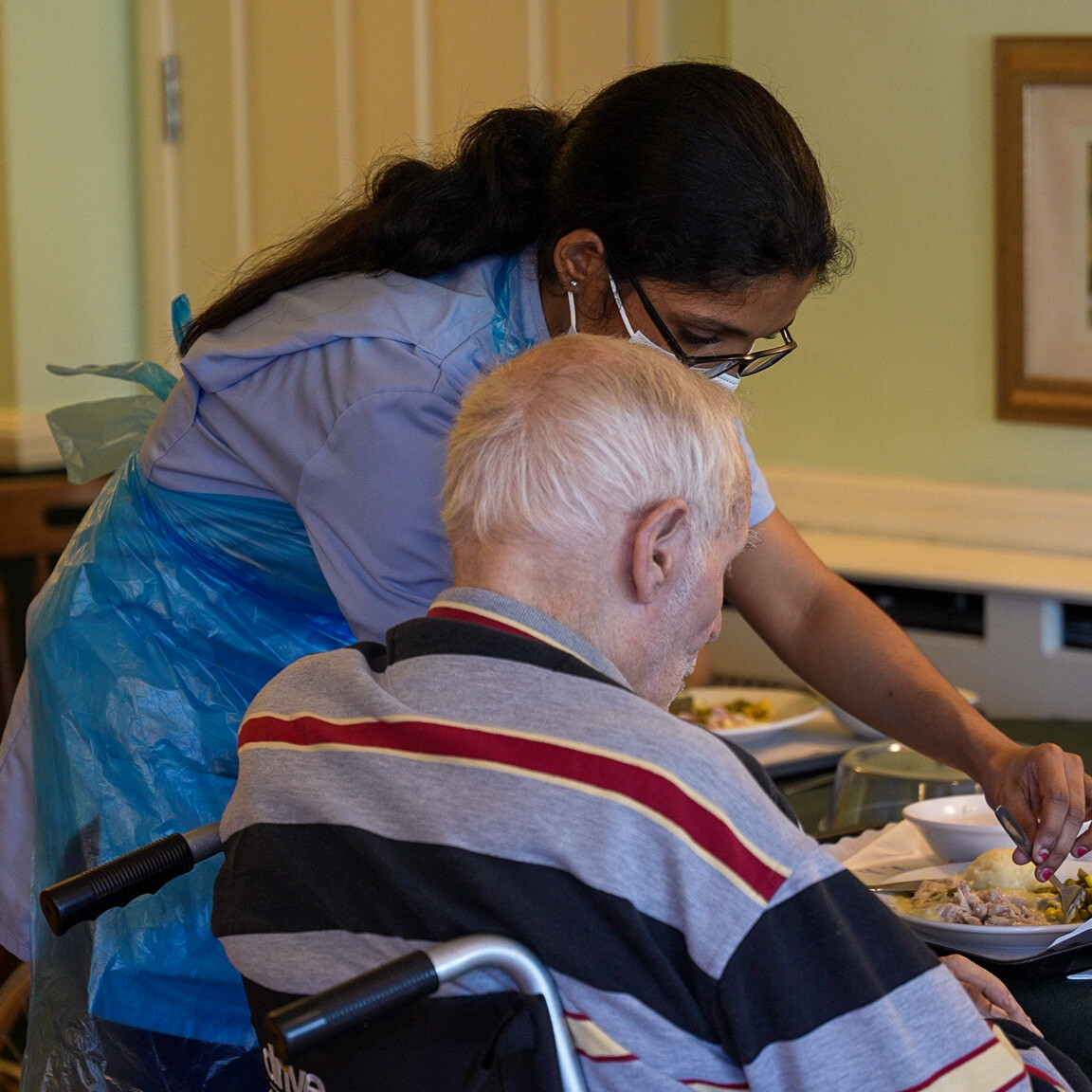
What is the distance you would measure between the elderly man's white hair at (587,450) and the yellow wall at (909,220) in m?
1.60

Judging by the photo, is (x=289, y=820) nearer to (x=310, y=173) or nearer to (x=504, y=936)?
(x=504, y=936)

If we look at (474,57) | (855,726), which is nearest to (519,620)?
(855,726)

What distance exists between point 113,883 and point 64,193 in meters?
2.93

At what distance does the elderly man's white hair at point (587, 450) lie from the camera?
37.2 inches

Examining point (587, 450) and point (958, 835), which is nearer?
point (587, 450)

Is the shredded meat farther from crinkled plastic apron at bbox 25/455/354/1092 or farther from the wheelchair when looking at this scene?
crinkled plastic apron at bbox 25/455/354/1092

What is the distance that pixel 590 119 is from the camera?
1.32 m

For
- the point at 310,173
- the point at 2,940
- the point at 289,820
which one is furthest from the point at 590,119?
the point at 310,173

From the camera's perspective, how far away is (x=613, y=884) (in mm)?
843

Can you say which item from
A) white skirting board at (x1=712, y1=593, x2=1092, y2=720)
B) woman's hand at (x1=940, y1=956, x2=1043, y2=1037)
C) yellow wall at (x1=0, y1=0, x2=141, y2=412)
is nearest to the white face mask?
woman's hand at (x1=940, y1=956, x2=1043, y2=1037)

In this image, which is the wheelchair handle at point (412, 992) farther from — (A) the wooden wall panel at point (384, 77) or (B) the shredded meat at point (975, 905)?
(A) the wooden wall panel at point (384, 77)

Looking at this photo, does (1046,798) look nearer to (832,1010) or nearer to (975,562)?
(832,1010)

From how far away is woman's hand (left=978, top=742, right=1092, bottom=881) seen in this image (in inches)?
48.8

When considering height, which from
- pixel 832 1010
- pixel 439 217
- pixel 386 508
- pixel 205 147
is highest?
pixel 205 147
